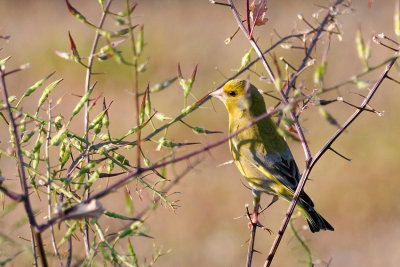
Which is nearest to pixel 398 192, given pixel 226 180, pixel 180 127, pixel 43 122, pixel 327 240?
pixel 327 240

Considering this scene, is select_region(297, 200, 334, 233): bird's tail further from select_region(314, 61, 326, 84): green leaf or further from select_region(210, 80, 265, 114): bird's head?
select_region(314, 61, 326, 84): green leaf

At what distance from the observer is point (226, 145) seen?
29.0ft

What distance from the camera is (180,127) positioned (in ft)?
31.5

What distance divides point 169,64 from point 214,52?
77 centimetres

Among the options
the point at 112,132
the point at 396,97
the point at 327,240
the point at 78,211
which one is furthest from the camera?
the point at 112,132

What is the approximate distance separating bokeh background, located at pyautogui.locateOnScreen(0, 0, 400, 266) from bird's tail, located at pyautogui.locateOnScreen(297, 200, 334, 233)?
214 centimetres

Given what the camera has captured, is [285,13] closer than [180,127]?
No

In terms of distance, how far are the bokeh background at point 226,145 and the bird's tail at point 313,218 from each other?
214cm

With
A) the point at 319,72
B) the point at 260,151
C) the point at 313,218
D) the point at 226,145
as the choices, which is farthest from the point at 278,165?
the point at 226,145

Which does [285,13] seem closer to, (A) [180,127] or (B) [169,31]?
(B) [169,31]

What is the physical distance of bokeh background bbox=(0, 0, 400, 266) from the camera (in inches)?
304

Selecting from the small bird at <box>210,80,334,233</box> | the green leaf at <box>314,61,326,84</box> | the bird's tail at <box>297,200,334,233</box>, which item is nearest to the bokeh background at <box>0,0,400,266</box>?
the small bird at <box>210,80,334,233</box>

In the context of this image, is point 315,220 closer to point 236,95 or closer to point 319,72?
point 236,95

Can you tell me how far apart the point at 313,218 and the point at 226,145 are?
5.06 m
